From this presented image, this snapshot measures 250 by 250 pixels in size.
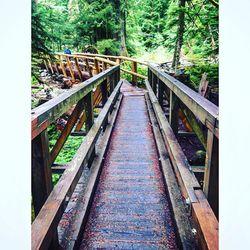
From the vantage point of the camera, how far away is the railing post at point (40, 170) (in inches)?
66.1

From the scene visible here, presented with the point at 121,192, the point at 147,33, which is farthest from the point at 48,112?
the point at 147,33

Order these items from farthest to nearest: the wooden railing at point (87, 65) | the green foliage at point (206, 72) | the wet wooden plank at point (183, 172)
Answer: the wooden railing at point (87, 65)
the green foliage at point (206, 72)
the wet wooden plank at point (183, 172)

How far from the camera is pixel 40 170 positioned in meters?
1.72

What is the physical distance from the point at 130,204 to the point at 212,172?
1.21m

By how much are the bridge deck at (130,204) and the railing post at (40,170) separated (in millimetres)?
610

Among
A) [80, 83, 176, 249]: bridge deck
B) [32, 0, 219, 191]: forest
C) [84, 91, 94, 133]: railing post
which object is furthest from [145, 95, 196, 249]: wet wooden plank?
Result: [32, 0, 219, 191]: forest

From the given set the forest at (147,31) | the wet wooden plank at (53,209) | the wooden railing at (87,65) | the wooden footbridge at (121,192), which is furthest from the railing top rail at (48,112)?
the wooden railing at (87,65)

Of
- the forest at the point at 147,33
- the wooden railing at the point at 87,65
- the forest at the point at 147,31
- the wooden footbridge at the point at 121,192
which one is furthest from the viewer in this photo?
the wooden railing at the point at 87,65

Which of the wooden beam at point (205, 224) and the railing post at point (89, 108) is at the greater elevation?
the railing post at point (89, 108)

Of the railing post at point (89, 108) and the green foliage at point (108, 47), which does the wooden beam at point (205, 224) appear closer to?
the railing post at point (89, 108)

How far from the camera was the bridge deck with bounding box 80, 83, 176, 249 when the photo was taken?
7.31ft

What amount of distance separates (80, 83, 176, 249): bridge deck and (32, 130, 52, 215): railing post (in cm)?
61

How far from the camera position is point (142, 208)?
8.79 feet
